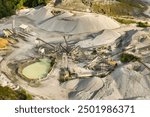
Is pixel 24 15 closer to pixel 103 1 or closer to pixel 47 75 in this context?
pixel 103 1

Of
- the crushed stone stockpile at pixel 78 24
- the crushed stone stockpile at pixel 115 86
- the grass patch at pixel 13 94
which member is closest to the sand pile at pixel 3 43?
the crushed stone stockpile at pixel 78 24

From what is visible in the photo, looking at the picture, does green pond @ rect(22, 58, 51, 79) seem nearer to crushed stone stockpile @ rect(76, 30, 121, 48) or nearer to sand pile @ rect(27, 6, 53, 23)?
crushed stone stockpile @ rect(76, 30, 121, 48)

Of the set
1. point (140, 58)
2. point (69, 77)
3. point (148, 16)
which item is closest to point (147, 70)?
point (140, 58)

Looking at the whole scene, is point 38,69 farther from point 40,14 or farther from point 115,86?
point 40,14

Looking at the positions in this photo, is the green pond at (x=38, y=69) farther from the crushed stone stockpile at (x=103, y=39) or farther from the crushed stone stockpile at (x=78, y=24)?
the crushed stone stockpile at (x=78, y=24)

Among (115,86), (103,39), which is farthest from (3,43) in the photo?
(115,86)

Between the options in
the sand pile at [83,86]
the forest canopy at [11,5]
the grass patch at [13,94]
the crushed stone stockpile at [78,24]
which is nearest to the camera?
the grass patch at [13,94]
